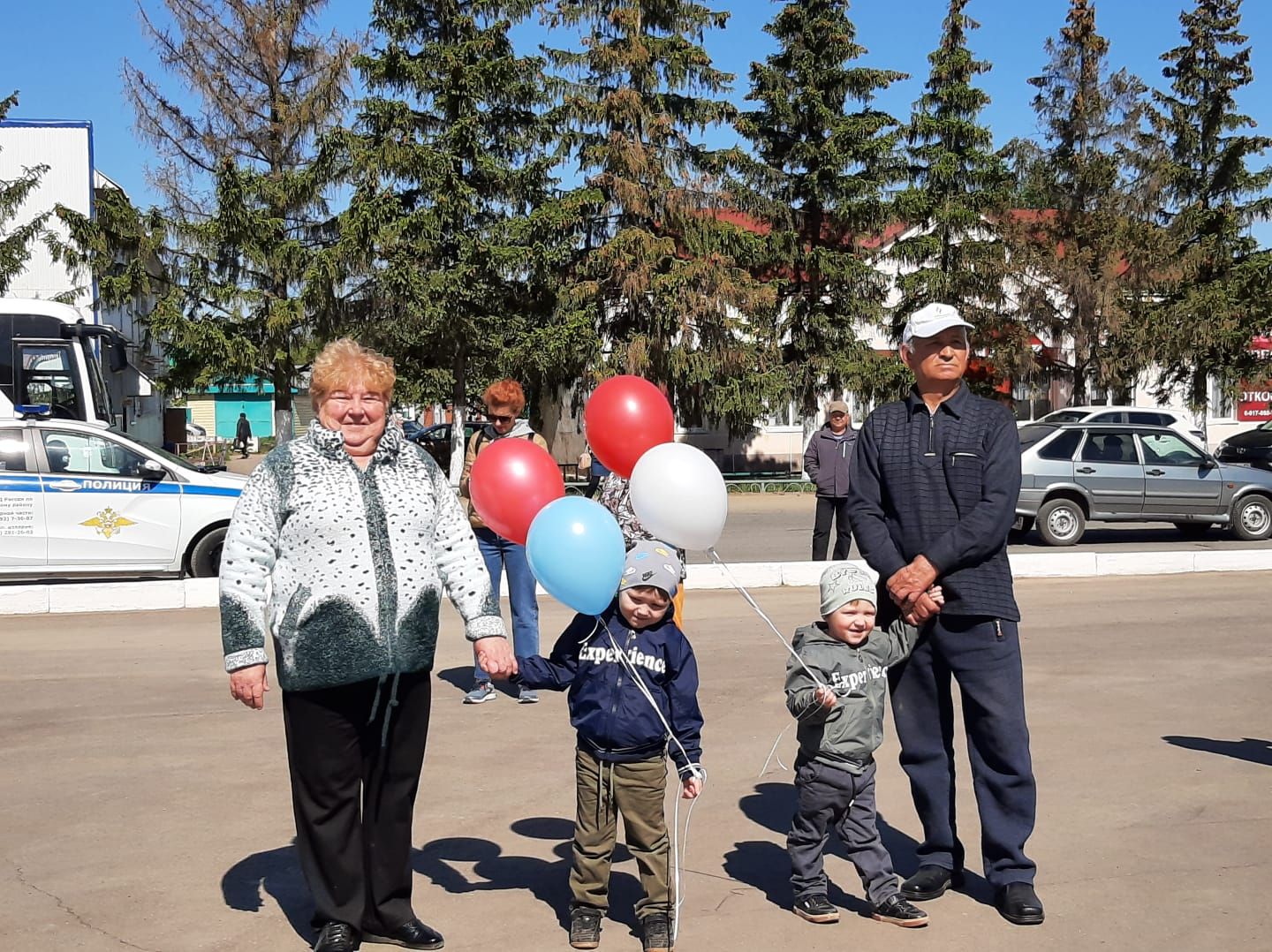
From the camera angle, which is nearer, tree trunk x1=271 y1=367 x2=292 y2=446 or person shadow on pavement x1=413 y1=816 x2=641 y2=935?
person shadow on pavement x1=413 y1=816 x2=641 y2=935

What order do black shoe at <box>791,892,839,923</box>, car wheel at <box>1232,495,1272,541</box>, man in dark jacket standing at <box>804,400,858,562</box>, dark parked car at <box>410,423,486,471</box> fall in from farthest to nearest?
dark parked car at <box>410,423,486,471</box>, car wheel at <box>1232,495,1272,541</box>, man in dark jacket standing at <box>804,400,858,562</box>, black shoe at <box>791,892,839,923</box>

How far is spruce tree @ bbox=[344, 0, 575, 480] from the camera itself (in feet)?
88.7

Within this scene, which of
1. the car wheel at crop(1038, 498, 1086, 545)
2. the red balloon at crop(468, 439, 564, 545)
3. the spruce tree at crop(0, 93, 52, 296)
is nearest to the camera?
the red balloon at crop(468, 439, 564, 545)

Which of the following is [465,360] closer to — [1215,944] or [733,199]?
[733,199]

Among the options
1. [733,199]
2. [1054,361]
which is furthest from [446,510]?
[1054,361]

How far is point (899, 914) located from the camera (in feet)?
14.2

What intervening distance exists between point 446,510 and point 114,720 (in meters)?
4.34

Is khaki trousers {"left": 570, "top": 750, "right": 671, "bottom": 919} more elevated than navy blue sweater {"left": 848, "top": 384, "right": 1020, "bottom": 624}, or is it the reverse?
navy blue sweater {"left": 848, "top": 384, "right": 1020, "bottom": 624}

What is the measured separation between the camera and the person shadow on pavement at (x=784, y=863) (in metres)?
4.62

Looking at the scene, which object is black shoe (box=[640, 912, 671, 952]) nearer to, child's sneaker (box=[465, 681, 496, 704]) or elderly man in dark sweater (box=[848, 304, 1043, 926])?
elderly man in dark sweater (box=[848, 304, 1043, 926])

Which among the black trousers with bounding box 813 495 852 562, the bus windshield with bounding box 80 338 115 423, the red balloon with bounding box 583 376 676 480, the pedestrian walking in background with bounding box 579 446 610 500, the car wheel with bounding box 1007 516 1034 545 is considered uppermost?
the bus windshield with bounding box 80 338 115 423

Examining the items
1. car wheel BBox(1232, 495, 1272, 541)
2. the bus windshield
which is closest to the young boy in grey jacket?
the bus windshield

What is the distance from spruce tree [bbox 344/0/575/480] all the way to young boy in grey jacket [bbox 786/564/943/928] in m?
23.3

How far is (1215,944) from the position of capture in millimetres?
4121
